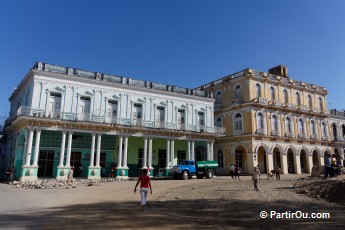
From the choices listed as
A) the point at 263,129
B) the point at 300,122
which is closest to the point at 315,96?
the point at 300,122

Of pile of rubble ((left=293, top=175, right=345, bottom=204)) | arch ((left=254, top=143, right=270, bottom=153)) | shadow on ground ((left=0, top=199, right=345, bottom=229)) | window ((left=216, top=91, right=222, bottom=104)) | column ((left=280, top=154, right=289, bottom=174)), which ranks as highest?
window ((left=216, top=91, right=222, bottom=104))

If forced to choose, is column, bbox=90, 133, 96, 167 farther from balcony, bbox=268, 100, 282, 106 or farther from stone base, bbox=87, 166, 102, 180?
balcony, bbox=268, 100, 282, 106

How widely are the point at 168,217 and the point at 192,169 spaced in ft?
58.1

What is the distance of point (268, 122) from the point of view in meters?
36.6

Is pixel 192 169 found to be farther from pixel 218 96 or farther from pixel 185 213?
pixel 185 213

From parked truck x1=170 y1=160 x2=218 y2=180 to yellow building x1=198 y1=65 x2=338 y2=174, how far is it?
878cm

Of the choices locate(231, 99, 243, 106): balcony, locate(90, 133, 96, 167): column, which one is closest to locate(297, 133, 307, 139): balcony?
locate(231, 99, 243, 106): balcony

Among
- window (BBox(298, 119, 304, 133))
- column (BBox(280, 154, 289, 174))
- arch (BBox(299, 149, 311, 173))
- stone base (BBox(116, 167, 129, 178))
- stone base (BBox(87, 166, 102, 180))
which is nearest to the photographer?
stone base (BBox(87, 166, 102, 180))

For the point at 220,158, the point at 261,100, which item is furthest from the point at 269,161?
the point at 261,100

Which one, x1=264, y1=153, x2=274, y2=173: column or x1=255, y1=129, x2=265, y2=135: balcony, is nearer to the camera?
x1=264, y1=153, x2=274, y2=173: column

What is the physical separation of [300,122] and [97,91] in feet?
93.1

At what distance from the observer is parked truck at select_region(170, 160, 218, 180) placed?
25625 millimetres

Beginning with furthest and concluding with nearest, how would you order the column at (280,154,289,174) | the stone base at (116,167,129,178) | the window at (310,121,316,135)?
the window at (310,121,316,135) < the column at (280,154,289,174) < the stone base at (116,167,129,178)

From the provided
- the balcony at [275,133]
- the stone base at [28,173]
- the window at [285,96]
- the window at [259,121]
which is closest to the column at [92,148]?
the stone base at [28,173]
